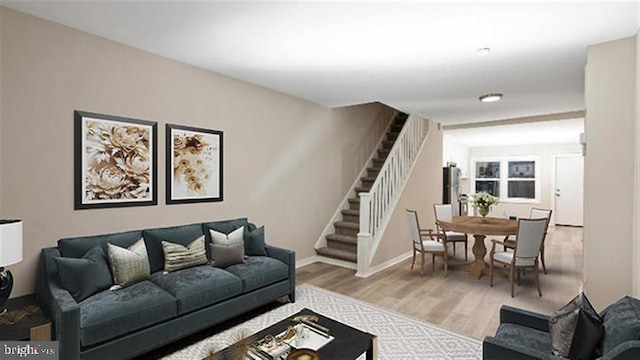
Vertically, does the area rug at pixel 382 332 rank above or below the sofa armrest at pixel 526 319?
below

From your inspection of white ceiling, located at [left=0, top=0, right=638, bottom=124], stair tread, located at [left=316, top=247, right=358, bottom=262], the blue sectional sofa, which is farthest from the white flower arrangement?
the blue sectional sofa

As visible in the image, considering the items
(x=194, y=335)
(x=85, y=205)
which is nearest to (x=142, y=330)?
(x=194, y=335)

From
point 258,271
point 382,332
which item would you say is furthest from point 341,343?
point 258,271

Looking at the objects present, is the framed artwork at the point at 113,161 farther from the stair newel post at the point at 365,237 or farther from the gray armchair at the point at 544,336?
the gray armchair at the point at 544,336

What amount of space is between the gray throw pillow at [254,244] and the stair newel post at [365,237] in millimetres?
1536

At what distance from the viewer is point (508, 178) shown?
34.5 ft

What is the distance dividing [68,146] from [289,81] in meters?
2.41

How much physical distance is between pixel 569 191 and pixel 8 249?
11.7 metres

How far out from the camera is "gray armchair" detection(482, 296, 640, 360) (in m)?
A: 1.50

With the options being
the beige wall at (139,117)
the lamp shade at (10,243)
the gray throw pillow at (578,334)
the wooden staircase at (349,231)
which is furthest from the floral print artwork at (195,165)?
the gray throw pillow at (578,334)

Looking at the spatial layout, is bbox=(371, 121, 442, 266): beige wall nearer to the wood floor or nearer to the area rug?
Result: the wood floor

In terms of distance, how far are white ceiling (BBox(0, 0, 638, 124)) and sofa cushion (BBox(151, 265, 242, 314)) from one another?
2.11 metres

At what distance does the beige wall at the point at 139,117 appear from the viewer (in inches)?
102

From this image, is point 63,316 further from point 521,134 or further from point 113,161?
point 521,134
